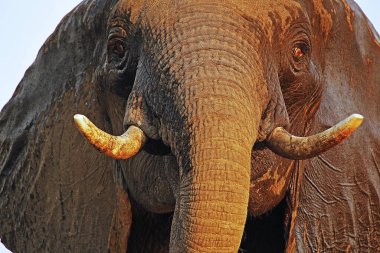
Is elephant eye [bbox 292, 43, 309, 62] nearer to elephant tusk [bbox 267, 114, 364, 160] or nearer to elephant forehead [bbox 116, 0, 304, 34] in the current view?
elephant forehead [bbox 116, 0, 304, 34]

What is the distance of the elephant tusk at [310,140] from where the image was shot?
4.87m

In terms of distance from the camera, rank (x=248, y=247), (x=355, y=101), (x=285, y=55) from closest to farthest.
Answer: (x=285, y=55), (x=248, y=247), (x=355, y=101)

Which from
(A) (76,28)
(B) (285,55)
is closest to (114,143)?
(B) (285,55)

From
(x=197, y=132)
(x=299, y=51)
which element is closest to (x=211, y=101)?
A: (x=197, y=132)

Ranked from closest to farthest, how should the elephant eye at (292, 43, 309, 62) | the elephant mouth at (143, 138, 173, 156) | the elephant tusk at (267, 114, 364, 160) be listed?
the elephant tusk at (267, 114, 364, 160)
the elephant mouth at (143, 138, 173, 156)
the elephant eye at (292, 43, 309, 62)

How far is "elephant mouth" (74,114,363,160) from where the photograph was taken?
4.84 meters

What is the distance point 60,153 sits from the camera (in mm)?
5941

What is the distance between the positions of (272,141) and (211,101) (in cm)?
25

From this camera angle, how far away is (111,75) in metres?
5.34

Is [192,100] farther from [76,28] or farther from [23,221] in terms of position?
[23,221]

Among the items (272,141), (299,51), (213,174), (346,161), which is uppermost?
(299,51)

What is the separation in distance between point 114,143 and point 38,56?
1.23 metres

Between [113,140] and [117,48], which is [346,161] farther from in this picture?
[113,140]

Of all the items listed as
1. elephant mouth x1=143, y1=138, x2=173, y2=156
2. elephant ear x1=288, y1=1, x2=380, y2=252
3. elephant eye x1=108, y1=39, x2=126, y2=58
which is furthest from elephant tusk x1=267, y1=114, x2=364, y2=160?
elephant ear x1=288, y1=1, x2=380, y2=252
